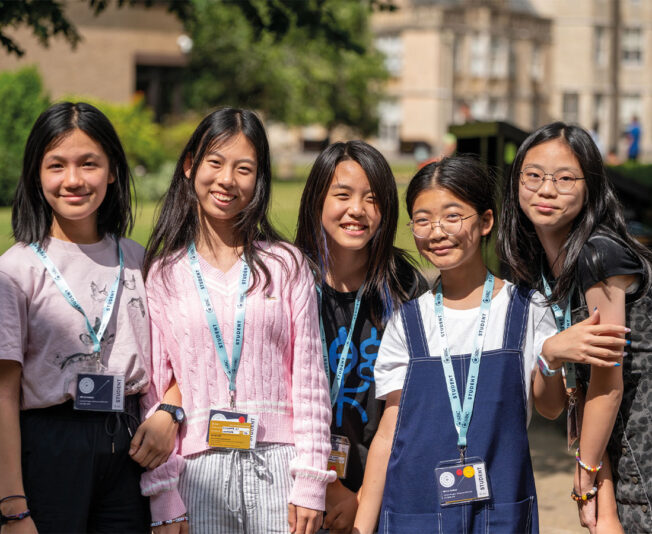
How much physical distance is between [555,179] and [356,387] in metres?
0.97

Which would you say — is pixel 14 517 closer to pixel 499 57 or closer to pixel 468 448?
pixel 468 448

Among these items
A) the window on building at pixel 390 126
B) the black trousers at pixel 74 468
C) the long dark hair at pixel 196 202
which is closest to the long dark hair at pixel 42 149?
the long dark hair at pixel 196 202

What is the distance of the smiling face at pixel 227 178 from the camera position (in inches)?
115

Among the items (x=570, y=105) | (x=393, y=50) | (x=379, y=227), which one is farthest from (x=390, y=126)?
(x=379, y=227)

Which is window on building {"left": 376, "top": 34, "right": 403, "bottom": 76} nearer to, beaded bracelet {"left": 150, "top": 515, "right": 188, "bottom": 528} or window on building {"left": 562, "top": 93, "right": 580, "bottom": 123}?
window on building {"left": 562, "top": 93, "right": 580, "bottom": 123}

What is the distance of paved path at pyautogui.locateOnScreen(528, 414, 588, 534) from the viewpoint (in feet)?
16.7

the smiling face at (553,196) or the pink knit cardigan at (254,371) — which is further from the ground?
the smiling face at (553,196)

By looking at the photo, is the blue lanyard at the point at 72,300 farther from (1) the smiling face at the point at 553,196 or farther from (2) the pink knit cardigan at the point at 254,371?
(1) the smiling face at the point at 553,196

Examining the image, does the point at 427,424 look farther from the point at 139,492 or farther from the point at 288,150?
the point at 288,150

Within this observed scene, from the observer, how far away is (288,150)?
3791 cm

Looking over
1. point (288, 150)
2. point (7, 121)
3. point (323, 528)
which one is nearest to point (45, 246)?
point (323, 528)

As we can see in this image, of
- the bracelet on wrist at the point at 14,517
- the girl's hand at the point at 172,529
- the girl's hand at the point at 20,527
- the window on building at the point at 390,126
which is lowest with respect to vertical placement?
the girl's hand at the point at 172,529

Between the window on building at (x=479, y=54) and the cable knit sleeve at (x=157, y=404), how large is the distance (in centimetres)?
4448

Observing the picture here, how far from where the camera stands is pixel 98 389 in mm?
2713
